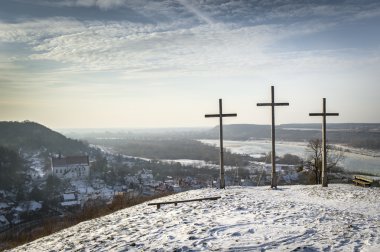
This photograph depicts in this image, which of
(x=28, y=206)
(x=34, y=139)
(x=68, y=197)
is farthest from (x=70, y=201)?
(x=34, y=139)

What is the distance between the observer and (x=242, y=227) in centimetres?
979

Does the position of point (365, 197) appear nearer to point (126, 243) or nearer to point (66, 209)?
point (126, 243)

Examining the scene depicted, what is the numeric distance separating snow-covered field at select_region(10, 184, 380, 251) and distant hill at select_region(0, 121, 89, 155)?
10910 centimetres

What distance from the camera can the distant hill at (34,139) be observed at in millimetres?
112812

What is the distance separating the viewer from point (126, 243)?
9.14 m

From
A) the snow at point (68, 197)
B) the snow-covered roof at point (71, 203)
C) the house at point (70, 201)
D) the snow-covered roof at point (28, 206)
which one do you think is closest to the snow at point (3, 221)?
the snow-covered roof at point (28, 206)

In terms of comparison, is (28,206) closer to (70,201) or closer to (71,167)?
(70,201)

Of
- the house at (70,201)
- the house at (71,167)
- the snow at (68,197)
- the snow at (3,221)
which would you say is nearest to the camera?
the snow at (3,221)

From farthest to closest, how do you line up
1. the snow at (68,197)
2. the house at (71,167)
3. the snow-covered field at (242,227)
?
the house at (71,167) < the snow at (68,197) < the snow-covered field at (242,227)

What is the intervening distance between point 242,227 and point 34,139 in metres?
122

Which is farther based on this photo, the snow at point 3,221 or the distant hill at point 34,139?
the distant hill at point 34,139

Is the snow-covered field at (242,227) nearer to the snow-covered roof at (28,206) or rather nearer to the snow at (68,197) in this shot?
the snow-covered roof at (28,206)

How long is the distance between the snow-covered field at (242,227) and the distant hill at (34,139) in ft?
358

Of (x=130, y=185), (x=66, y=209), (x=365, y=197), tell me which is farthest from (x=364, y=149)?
(x=365, y=197)
